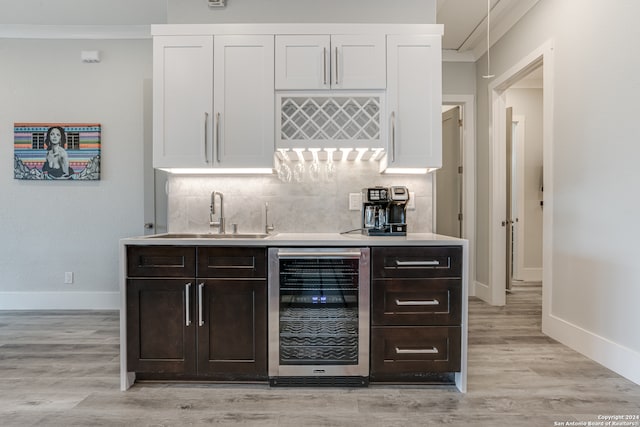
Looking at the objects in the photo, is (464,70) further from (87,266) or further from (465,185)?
(87,266)

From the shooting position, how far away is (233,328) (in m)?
2.00

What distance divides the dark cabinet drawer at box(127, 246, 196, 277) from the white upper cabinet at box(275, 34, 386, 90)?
4.14 ft

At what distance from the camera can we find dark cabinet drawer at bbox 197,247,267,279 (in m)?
2.00

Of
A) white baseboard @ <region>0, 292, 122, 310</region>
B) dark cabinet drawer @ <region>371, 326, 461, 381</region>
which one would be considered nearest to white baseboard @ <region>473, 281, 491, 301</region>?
dark cabinet drawer @ <region>371, 326, 461, 381</region>

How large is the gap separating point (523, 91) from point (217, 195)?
4869 mm

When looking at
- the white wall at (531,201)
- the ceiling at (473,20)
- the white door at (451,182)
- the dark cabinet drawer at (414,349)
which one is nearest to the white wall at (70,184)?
the dark cabinet drawer at (414,349)

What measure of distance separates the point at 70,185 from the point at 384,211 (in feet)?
10.9

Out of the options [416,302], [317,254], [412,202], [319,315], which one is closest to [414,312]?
[416,302]

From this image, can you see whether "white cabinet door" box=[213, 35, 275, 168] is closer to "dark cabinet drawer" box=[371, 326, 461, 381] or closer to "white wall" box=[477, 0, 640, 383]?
"dark cabinet drawer" box=[371, 326, 461, 381]

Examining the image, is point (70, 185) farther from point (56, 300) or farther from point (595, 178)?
point (595, 178)

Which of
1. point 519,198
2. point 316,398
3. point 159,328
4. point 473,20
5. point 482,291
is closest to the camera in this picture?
point 316,398

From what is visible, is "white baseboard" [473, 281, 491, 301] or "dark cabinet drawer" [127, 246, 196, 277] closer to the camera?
"dark cabinet drawer" [127, 246, 196, 277]

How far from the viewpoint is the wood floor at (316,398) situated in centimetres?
172

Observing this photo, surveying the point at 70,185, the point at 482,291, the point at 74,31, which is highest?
the point at 74,31
